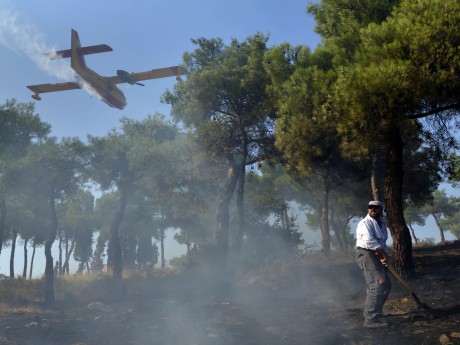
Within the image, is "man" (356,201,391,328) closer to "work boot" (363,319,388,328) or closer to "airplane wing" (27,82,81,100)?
"work boot" (363,319,388,328)

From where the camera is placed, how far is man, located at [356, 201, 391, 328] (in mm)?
5625

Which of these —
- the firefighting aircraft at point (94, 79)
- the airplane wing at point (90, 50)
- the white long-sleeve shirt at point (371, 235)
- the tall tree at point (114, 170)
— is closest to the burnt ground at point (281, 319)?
the white long-sleeve shirt at point (371, 235)

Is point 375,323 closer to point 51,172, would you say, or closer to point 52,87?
point 51,172

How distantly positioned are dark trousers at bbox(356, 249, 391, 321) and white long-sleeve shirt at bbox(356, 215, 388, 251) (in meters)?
0.14

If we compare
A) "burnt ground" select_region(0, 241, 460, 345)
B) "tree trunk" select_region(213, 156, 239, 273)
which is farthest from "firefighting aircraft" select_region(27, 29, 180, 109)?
"burnt ground" select_region(0, 241, 460, 345)

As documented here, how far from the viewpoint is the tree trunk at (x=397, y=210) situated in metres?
8.34

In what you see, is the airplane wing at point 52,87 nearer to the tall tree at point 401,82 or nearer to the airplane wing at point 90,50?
the airplane wing at point 90,50

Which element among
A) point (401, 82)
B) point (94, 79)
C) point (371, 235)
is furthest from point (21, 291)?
point (401, 82)

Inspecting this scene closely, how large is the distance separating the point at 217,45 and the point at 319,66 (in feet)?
24.4

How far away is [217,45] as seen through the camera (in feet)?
53.2

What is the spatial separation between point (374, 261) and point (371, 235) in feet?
1.30

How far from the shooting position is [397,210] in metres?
8.46

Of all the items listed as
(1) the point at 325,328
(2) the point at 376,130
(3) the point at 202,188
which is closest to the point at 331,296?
(1) the point at 325,328

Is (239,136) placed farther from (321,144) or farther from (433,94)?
(433,94)
